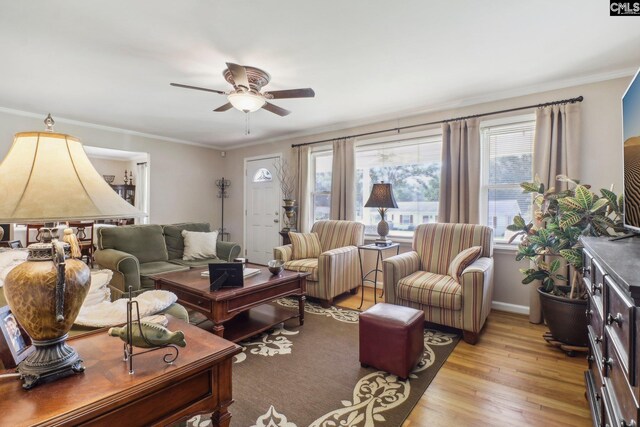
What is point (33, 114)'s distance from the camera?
4.14 metres

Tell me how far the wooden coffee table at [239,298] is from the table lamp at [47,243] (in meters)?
1.37

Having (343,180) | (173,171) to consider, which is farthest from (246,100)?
(173,171)

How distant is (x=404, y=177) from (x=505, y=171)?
47.5 inches

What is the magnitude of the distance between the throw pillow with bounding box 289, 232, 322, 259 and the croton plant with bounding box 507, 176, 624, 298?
2.25m

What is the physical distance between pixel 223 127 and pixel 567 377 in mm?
4970

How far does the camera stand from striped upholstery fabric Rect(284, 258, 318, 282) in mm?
3494

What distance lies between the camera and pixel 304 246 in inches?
157

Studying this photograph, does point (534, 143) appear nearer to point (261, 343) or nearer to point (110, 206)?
point (261, 343)

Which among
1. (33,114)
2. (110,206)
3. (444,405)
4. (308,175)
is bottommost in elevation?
(444,405)

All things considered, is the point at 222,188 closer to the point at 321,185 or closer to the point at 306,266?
the point at 321,185

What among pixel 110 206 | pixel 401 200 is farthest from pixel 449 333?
pixel 110 206

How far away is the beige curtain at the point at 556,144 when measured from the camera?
2977 mm

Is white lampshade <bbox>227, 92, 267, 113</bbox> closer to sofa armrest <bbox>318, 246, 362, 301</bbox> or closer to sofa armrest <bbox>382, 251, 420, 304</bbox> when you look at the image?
sofa armrest <bbox>318, 246, 362, 301</bbox>

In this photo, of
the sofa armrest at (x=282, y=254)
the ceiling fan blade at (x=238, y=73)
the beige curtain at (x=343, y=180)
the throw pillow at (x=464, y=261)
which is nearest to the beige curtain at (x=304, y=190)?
the beige curtain at (x=343, y=180)
